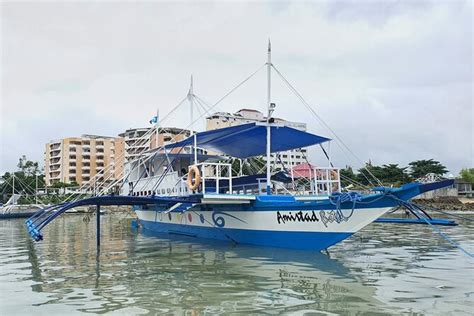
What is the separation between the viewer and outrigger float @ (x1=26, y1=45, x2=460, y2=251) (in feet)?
40.8

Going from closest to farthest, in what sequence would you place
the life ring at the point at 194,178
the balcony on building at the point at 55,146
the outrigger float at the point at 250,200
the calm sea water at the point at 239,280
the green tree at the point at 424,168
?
1. the calm sea water at the point at 239,280
2. the outrigger float at the point at 250,200
3. the life ring at the point at 194,178
4. the green tree at the point at 424,168
5. the balcony on building at the point at 55,146

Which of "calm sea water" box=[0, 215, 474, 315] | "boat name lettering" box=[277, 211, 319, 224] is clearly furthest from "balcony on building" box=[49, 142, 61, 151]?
"boat name lettering" box=[277, 211, 319, 224]

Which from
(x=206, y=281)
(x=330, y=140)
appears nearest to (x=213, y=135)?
(x=330, y=140)

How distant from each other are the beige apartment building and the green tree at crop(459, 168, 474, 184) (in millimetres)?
72676

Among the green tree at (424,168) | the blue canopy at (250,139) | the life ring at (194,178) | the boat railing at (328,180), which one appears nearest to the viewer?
the life ring at (194,178)

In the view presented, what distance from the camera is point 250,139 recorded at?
1719 cm

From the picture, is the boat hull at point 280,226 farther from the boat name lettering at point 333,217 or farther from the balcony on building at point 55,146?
the balcony on building at point 55,146

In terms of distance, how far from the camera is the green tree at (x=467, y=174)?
8720 centimetres

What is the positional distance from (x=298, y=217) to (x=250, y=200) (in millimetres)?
1944

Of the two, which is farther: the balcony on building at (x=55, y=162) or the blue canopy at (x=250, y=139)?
the balcony on building at (x=55, y=162)

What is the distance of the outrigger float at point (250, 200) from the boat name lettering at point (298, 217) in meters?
0.03

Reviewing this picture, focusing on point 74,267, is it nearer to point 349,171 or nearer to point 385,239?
point 385,239

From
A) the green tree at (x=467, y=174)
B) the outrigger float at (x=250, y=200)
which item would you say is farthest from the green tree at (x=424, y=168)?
the outrigger float at (x=250, y=200)

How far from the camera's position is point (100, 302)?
8.03 metres
